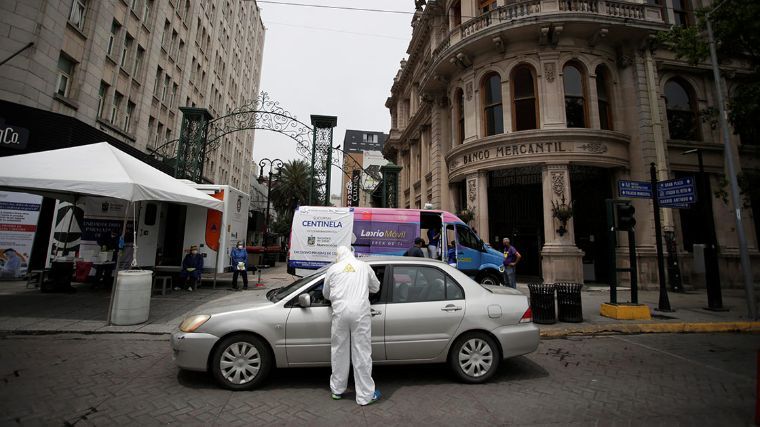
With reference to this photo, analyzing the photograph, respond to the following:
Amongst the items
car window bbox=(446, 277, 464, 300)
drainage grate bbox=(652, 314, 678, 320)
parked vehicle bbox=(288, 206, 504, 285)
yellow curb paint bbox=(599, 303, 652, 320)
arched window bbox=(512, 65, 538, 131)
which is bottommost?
drainage grate bbox=(652, 314, 678, 320)

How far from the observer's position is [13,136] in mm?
11680

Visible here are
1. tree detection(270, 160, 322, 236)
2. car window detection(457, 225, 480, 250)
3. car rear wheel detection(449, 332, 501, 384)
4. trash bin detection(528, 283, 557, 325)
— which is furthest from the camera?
tree detection(270, 160, 322, 236)

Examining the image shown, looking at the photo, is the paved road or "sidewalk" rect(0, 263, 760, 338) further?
"sidewalk" rect(0, 263, 760, 338)

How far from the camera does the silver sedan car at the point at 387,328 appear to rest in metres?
4.08

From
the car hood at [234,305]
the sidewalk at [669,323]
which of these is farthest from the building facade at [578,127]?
the car hood at [234,305]

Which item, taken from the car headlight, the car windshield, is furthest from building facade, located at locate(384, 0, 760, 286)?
the car headlight

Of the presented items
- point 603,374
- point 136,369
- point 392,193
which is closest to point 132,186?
point 136,369

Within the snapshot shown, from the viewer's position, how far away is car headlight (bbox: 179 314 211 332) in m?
4.09

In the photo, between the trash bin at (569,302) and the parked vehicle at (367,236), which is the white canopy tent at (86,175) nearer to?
the parked vehicle at (367,236)

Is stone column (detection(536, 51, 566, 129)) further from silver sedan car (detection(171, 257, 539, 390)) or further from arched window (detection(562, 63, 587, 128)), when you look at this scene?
silver sedan car (detection(171, 257, 539, 390))

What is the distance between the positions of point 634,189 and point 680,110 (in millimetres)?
11246

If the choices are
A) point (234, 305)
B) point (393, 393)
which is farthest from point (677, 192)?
point (234, 305)

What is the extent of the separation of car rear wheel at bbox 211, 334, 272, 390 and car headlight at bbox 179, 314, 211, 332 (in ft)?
1.17

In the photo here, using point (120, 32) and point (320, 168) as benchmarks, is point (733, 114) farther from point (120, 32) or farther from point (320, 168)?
point (120, 32)
